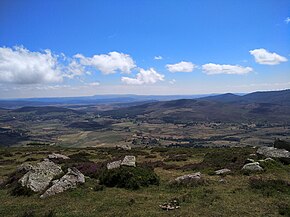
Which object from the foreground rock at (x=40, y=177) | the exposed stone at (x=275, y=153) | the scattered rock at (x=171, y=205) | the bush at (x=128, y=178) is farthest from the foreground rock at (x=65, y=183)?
the exposed stone at (x=275, y=153)

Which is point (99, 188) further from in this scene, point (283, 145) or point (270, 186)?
point (283, 145)

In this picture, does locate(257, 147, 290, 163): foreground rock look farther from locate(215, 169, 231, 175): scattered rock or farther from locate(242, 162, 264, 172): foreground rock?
locate(215, 169, 231, 175): scattered rock

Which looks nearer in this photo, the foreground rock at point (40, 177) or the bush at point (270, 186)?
the bush at point (270, 186)

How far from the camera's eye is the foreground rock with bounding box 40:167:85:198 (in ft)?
→ 72.7

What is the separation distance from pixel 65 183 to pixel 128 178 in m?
5.06

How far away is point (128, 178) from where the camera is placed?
24125 mm

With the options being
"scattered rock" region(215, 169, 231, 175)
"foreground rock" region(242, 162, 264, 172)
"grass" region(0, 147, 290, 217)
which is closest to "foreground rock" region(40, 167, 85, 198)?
"grass" region(0, 147, 290, 217)

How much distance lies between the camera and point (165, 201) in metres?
19.6

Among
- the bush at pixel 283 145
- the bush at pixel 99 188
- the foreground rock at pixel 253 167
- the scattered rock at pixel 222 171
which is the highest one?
the bush at pixel 283 145

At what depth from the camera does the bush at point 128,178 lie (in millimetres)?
23547

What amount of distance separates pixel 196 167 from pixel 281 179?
30.0ft

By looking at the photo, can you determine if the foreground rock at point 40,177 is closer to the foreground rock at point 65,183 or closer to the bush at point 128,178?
the foreground rock at point 65,183

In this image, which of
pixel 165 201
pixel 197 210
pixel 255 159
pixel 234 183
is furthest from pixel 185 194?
pixel 255 159

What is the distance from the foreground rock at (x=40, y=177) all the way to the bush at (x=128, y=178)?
14.9ft
